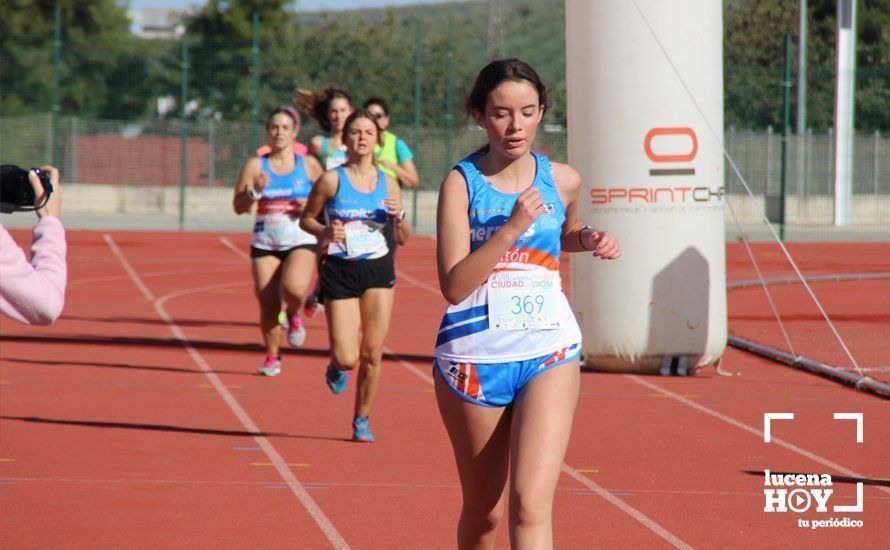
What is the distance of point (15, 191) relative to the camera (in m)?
4.00

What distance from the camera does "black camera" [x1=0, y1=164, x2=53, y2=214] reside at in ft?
13.0

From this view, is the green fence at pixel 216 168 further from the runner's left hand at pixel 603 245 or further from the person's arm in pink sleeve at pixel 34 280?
the person's arm in pink sleeve at pixel 34 280

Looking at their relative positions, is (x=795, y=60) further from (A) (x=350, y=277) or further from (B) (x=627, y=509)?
(B) (x=627, y=509)

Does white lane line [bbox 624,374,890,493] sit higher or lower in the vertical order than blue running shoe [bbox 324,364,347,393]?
lower

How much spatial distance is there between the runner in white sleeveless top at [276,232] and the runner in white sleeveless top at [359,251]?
6.67 ft

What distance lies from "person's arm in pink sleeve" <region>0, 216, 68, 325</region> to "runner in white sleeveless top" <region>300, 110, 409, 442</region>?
494 cm

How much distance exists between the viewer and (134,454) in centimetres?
849

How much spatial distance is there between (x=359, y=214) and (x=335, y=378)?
1118mm

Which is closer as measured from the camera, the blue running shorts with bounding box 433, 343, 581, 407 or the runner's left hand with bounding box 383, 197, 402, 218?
the blue running shorts with bounding box 433, 343, 581, 407

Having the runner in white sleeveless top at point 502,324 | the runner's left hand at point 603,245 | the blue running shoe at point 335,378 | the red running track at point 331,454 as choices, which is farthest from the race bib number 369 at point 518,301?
the blue running shoe at point 335,378

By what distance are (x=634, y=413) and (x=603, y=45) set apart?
3.07 m

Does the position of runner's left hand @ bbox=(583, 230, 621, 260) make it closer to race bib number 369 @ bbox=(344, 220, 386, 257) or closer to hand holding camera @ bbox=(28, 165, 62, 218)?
hand holding camera @ bbox=(28, 165, 62, 218)

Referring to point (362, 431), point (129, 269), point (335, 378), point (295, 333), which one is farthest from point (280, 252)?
point (129, 269)

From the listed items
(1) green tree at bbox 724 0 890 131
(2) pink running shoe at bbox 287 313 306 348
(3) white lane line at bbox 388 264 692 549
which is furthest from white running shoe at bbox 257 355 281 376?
(1) green tree at bbox 724 0 890 131
